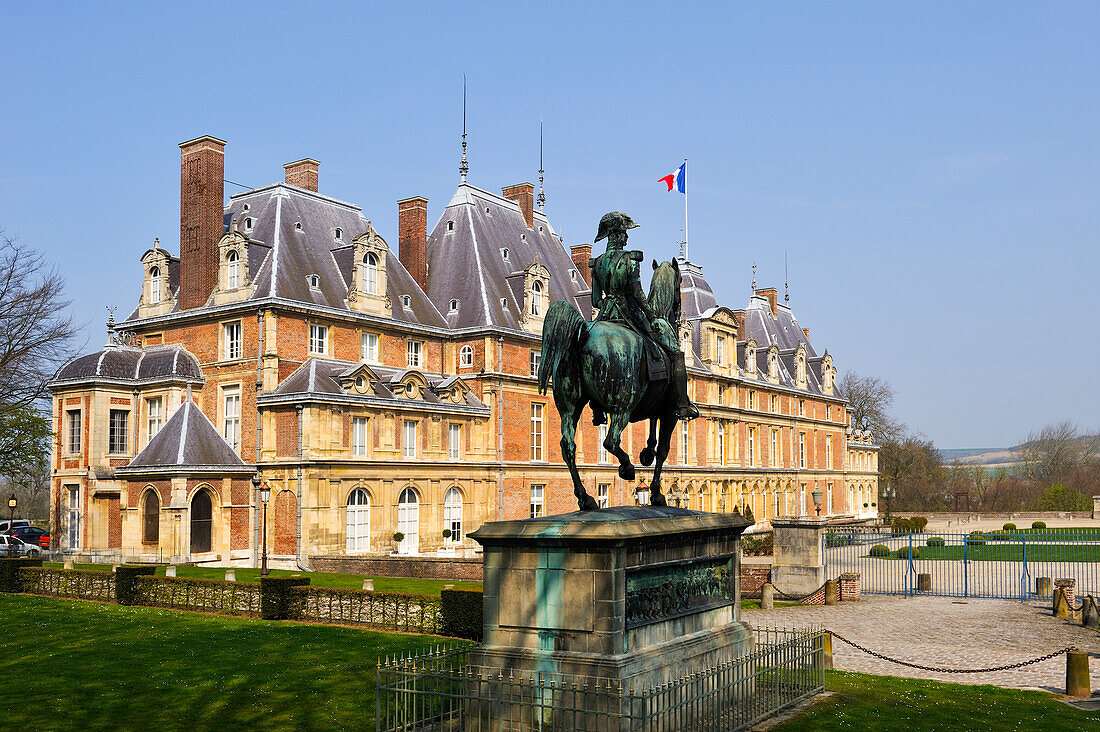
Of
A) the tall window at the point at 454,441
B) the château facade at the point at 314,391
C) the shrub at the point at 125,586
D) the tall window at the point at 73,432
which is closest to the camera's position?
the shrub at the point at 125,586

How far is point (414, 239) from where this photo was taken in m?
47.8

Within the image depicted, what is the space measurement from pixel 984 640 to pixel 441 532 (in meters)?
24.3

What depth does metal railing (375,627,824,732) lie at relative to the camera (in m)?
10.3

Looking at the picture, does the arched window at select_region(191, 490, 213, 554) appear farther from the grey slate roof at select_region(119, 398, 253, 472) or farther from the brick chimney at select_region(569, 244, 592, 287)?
the brick chimney at select_region(569, 244, 592, 287)

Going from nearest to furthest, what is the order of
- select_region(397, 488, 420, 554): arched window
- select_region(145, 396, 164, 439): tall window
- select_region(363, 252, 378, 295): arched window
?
select_region(145, 396, 164, 439): tall window
select_region(397, 488, 420, 554): arched window
select_region(363, 252, 378, 295): arched window

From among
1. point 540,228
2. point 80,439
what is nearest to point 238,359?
point 80,439

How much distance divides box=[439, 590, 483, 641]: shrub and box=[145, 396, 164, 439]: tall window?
833 inches

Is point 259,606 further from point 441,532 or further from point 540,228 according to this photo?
point 540,228

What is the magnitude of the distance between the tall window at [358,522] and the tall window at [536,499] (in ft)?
35.0

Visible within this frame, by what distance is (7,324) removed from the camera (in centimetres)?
4366

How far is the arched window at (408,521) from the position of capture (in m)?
39.4

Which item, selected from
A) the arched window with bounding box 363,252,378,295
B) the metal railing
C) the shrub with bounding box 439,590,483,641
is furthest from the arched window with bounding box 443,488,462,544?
the metal railing

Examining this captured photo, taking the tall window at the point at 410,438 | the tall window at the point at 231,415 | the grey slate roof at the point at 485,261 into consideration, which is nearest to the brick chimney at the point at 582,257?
the grey slate roof at the point at 485,261

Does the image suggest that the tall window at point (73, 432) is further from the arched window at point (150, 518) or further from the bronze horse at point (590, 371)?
the bronze horse at point (590, 371)
